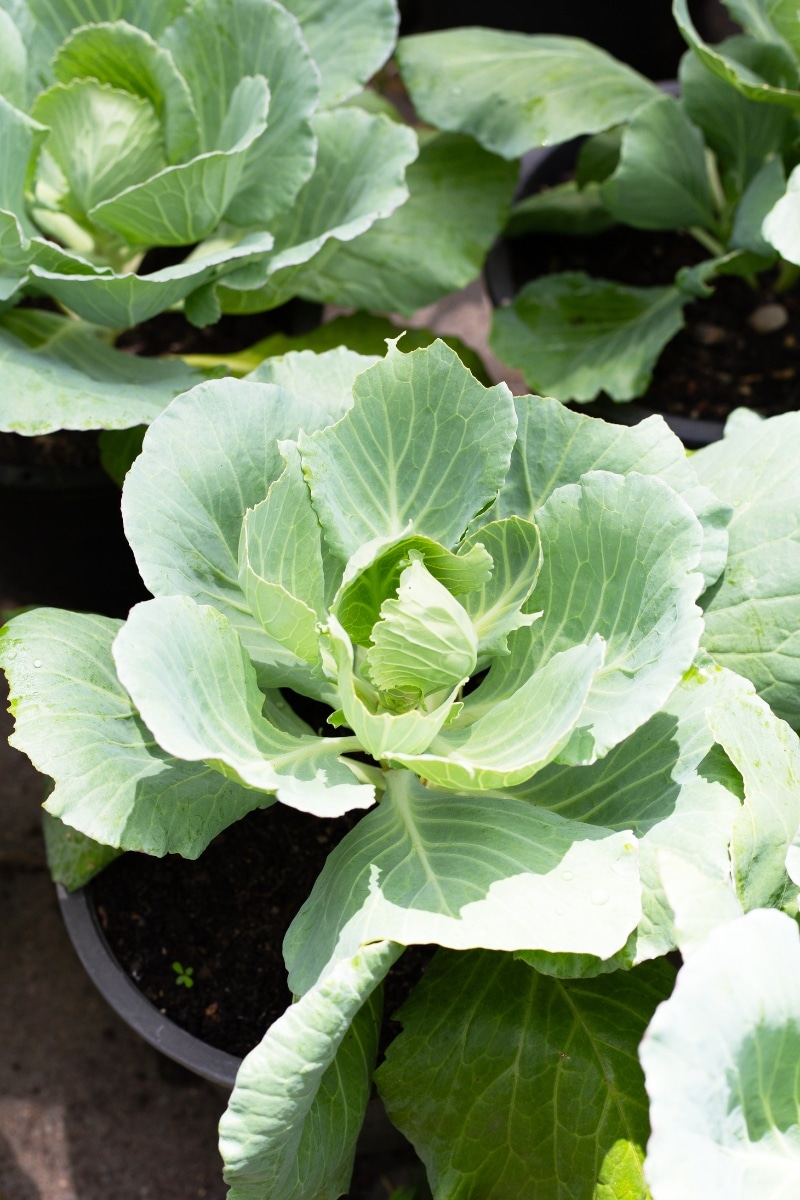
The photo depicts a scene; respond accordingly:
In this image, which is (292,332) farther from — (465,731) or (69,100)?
(465,731)

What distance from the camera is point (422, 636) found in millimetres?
867

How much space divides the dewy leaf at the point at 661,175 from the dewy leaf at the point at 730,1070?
3.61 ft

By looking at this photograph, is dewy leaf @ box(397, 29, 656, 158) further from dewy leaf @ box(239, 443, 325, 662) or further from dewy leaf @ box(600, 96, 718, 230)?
dewy leaf @ box(239, 443, 325, 662)

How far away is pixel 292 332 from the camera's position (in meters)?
1.66

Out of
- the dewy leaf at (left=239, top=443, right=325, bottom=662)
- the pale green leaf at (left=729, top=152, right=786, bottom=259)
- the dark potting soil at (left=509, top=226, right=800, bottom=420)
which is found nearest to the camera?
the dewy leaf at (left=239, top=443, right=325, bottom=662)

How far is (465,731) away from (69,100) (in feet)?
2.59

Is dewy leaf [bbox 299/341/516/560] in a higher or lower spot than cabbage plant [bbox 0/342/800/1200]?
higher

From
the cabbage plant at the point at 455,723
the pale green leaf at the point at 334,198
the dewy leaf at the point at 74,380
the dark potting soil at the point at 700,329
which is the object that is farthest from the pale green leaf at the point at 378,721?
the dark potting soil at the point at 700,329

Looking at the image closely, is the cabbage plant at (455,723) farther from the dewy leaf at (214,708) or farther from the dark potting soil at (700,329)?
the dark potting soil at (700,329)

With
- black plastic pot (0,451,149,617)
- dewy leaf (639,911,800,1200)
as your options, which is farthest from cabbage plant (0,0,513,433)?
dewy leaf (639,911,800,1200)

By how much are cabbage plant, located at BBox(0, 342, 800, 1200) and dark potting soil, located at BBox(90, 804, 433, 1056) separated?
19cm

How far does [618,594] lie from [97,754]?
1.42 feet

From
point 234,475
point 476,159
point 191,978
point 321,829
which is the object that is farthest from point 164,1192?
point 476,159

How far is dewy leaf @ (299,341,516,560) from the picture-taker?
3.10 feet
